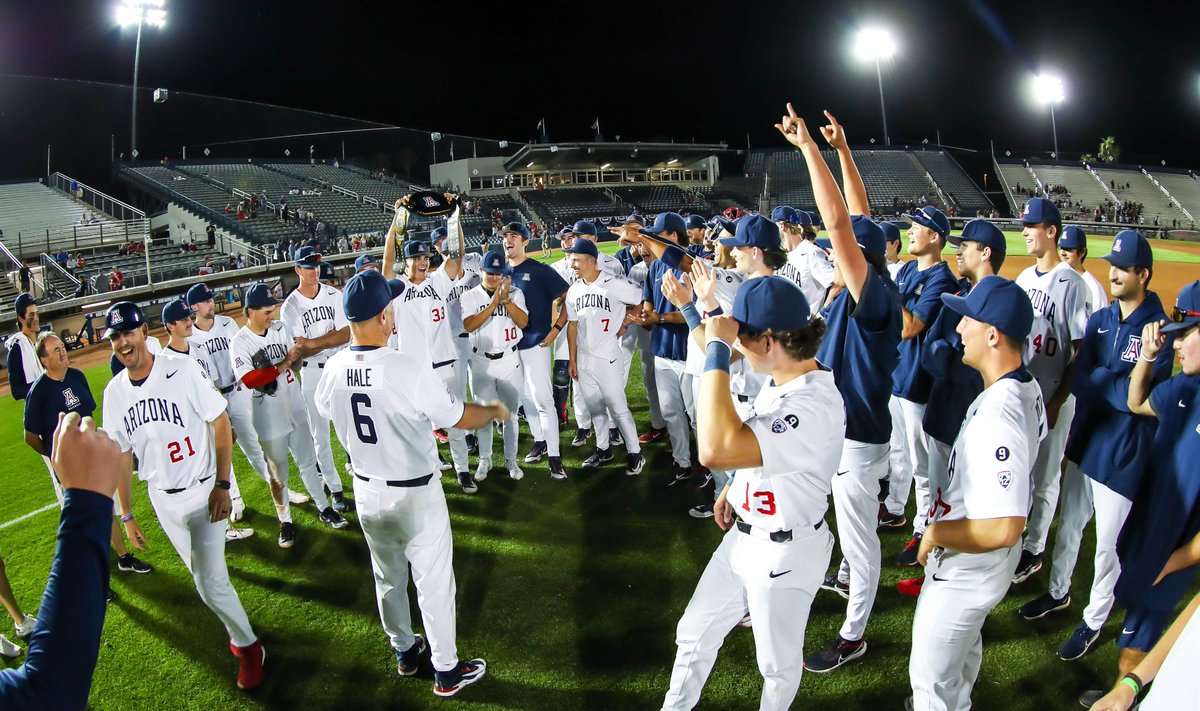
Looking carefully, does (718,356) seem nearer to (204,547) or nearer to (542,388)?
(204,547)

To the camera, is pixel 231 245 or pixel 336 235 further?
pixel 336 235

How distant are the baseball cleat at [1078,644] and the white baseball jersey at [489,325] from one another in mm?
5067

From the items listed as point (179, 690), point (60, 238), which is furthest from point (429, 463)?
point (60, 238)

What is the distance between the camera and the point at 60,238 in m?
25.1

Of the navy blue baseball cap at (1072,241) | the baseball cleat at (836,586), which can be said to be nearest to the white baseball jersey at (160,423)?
the baseball cleat at (836,586)

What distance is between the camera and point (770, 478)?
2.60 metres

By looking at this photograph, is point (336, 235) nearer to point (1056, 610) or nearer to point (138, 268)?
point (138, 268)

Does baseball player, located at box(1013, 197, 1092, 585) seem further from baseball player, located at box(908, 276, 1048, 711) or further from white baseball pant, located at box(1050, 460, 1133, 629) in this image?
baseball player, located at box(908, 276, 1048, 711)

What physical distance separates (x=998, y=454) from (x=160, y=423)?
4.50 meters

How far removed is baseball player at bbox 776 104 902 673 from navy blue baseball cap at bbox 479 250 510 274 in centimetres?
350

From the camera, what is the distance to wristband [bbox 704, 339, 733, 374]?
2508 mm

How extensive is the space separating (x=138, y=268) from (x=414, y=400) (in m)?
23.5

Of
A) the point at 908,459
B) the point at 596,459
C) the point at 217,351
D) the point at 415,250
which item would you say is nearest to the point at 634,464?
the point at 596,459

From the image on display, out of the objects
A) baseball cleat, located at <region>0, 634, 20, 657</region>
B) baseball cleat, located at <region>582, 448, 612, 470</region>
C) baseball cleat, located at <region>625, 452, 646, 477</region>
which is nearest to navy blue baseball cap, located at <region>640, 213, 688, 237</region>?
baseball cleat, located at <region>625, 452, 646, 477</region>
